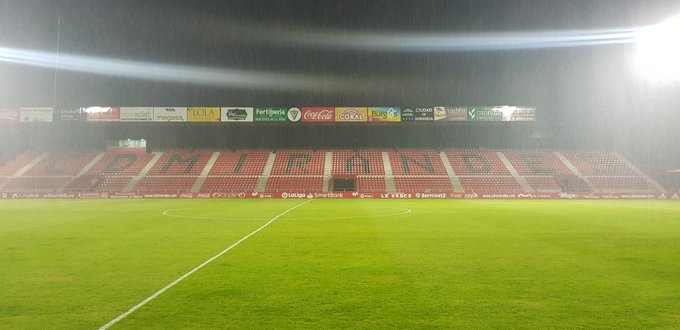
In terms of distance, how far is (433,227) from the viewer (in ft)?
47.9

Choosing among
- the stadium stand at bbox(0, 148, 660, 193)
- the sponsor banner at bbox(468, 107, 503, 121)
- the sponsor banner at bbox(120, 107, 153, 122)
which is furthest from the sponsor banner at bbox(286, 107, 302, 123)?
the sponsor banner at bbox(468, 107, 503, 121)

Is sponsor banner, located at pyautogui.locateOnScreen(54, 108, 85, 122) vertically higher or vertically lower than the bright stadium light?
lower

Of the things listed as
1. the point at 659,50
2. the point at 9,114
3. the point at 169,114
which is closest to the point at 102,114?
the point at 169,114

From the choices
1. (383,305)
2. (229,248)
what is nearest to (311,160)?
(229,248)

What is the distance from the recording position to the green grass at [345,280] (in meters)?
4.92

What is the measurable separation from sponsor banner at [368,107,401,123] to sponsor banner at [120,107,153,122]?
23.5 metres

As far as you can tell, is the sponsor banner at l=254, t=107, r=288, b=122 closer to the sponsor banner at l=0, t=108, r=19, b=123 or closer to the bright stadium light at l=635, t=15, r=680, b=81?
the sponsor banner at l=0, t=108, r=19, b=123

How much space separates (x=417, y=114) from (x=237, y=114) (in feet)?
63.3

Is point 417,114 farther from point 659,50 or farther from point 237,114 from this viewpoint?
point 659,50

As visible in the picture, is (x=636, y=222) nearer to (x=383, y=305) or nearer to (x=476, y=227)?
(x=476, y=227)

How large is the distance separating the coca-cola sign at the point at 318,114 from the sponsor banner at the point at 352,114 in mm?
643

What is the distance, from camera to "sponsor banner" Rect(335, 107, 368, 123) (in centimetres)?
4509

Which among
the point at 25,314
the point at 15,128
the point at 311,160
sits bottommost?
the point at 25,314

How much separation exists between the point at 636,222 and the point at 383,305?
1534 centimetres
